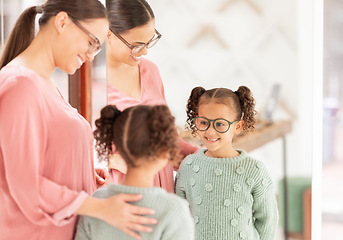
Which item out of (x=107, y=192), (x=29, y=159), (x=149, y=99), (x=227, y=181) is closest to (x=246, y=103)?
(x=227, y=181)

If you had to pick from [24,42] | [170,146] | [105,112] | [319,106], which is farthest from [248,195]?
[24,42]

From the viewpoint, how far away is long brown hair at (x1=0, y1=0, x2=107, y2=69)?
143cm

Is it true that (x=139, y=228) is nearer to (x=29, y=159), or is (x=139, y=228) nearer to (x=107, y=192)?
(x=107, y=192)

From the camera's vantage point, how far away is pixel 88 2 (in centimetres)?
146

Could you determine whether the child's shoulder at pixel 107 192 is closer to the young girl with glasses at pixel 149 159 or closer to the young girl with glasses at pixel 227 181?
the young girl with glasses at pixel 149 159

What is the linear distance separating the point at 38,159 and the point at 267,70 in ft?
5.69

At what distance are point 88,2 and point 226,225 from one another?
1007 millimetres

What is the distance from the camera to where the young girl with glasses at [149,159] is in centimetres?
134

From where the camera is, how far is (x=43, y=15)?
58.3 inches

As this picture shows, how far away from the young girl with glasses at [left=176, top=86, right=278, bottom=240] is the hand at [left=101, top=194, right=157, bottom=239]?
503 millimetres

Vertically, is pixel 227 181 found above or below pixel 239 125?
below

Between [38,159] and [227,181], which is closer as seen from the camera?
[38,159]

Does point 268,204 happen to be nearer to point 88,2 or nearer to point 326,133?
point 326,133

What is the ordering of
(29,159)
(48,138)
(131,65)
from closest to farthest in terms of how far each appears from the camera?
(29,159), (48,138), (131,65)
